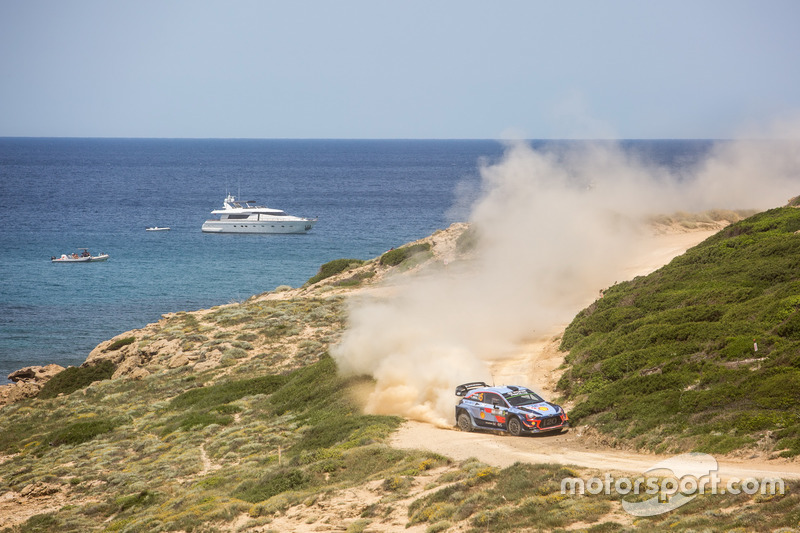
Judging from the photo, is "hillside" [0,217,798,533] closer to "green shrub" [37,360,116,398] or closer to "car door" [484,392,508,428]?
"green shrub" [37,360,116,398]

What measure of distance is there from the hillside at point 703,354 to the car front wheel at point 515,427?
2.00 metres

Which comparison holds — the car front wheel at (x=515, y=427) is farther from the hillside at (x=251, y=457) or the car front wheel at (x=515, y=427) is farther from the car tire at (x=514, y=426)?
the hillside at (x=251, y=457)

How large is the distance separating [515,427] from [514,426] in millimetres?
48

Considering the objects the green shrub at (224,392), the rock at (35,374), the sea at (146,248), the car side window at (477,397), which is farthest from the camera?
the sea at (146,248)

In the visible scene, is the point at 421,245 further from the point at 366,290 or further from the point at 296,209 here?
the point at 296,209

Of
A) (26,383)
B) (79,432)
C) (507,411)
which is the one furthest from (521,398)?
(26,383)

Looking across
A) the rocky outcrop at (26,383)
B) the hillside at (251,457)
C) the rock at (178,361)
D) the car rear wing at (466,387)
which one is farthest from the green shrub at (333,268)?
the car rear wing at (466,387)

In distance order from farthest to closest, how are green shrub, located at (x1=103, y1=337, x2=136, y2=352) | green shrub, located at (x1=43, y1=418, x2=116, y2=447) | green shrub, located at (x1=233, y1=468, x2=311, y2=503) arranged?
green shrub, located at (x1=103, y1=337, x2=136, y2=352), green shrub, located at (x1=43, y1=418, x2=116, y2=447), green shrub, located at (x1=233, y1=468, x2=311, y2=503)

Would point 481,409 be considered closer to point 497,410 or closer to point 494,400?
point 494,400

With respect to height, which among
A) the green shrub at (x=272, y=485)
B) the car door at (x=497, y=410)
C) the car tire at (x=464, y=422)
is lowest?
the green shrub at (x=272, y=485)

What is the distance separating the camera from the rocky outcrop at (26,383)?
137 feet

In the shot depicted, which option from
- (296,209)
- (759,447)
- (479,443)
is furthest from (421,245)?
(296,209)

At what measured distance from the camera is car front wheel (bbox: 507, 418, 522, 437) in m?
23.7

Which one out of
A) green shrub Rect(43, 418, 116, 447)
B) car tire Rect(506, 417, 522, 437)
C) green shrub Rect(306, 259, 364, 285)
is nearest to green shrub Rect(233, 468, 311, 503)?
car tire Rect(506, 417, 522, 437)
